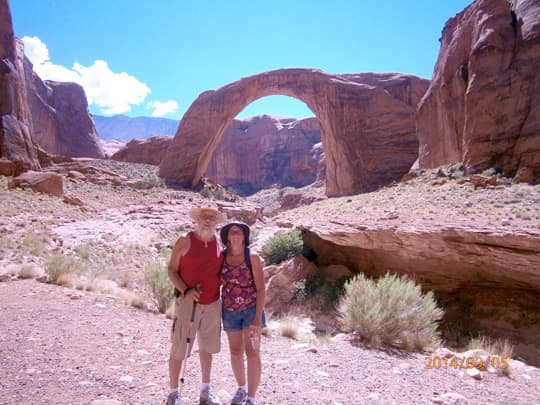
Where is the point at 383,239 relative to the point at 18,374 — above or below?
above

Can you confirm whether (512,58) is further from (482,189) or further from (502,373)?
(502,373)

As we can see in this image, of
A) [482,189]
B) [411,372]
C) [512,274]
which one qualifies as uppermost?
[482,189]

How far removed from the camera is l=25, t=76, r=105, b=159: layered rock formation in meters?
37.4

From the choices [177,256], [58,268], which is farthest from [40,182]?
[177,256]

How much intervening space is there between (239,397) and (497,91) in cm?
1327

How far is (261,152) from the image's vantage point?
5000 cm

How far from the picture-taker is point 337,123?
22891 millimetres

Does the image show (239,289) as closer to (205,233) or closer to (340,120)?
(205,233)

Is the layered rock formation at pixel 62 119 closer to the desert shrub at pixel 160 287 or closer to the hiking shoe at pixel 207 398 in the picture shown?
the desert shrub at pixel 160 287

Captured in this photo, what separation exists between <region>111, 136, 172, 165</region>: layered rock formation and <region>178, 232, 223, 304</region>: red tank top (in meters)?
31.5

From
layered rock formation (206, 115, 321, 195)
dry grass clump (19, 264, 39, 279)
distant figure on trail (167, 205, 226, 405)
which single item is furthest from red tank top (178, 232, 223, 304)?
layered rock formation (206, 115, 321, 195)

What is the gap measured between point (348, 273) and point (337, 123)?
16618 mm

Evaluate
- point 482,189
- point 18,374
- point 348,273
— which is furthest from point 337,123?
point 18,374
